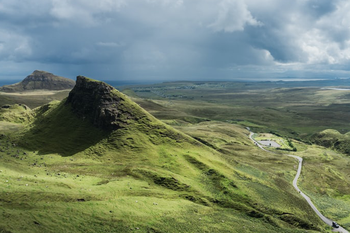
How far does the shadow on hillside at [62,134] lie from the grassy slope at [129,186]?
1.30 feet

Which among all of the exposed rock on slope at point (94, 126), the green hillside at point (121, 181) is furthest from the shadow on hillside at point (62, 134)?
the green hillside at point (121, 181)

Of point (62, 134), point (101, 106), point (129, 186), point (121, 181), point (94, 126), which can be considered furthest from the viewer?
point (101, 106)

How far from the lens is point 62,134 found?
104125 millimetres

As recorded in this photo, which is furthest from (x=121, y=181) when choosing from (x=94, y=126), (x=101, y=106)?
(x=101, y=106)

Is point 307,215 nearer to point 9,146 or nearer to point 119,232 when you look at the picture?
point 119,232

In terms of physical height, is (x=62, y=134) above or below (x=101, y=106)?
below

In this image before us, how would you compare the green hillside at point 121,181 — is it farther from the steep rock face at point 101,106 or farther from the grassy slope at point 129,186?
the steep rock face at point 101,106

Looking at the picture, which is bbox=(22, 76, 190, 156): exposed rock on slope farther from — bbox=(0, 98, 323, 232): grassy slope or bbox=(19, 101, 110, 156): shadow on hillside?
bbox=(0, 98, 323, 232): grassy slope

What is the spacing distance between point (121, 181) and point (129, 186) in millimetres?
4570

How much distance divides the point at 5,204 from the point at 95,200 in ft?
58.0

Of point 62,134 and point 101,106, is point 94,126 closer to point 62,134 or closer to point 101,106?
point 101,106

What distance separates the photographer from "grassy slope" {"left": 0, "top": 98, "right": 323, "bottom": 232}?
48.1 metres

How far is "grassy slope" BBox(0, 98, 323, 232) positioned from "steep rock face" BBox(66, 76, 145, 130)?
448 cm

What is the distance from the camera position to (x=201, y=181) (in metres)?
85.8
